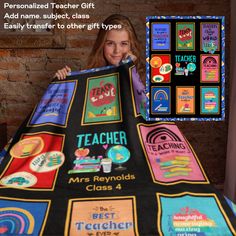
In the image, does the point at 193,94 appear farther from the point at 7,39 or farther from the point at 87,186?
the point at 7,39

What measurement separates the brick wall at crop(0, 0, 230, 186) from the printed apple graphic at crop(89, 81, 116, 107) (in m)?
0.69

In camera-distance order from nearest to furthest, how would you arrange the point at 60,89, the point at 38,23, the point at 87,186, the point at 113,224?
the point at 113,224 < the point at 87,186 < the point at 60,89 < the point at 38,23

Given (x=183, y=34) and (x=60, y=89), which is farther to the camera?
Result: (x=183, y=34)

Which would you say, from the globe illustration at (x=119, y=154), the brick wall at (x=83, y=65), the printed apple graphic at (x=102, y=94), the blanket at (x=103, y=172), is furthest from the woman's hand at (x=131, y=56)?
the globe illustration at (x=119, y=154)

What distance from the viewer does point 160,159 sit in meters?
1.43

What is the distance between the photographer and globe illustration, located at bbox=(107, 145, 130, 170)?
1.42m

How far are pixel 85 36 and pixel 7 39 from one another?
56 cm

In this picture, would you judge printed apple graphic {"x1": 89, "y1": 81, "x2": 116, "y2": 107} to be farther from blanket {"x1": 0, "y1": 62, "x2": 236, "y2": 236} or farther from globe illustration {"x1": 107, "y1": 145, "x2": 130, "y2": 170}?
globe illustration {"x1": 107, "y1": 145, "x2": 130, "y2": 170}

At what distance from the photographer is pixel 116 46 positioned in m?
2.05

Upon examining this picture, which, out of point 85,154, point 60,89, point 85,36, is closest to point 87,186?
point 85,154

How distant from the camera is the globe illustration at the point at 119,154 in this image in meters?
1.42

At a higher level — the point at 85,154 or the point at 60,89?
the point at 60,89

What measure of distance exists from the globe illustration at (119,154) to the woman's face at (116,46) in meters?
0.72

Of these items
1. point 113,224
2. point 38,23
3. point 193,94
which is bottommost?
point 113,224
